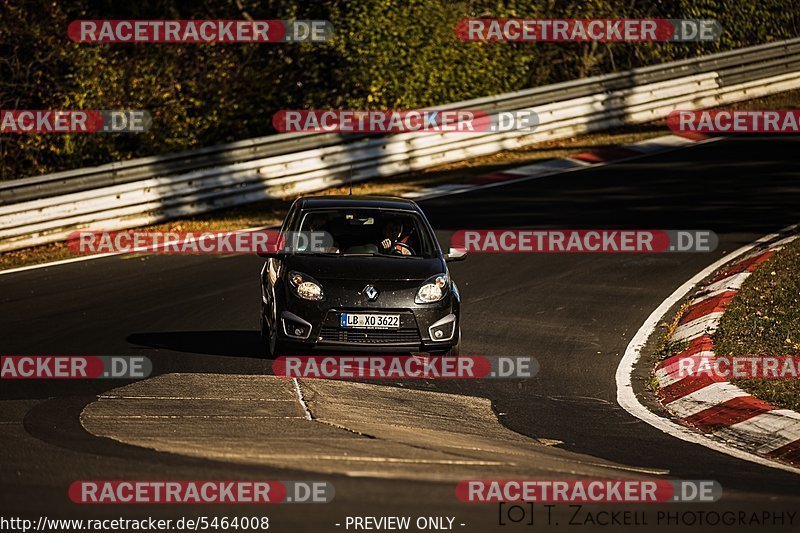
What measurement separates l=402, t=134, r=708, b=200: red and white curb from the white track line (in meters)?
6.20

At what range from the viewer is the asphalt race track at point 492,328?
6820 mm

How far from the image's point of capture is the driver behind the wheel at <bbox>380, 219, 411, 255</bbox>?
11872 millimetres

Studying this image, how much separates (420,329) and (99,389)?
2851 millimetres

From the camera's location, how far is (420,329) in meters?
10.9

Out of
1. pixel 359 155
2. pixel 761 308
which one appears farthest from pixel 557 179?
pixel 761 308

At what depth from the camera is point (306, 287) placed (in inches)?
432

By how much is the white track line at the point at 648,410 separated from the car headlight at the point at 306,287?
279 centimetres

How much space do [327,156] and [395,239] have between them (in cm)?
1029
